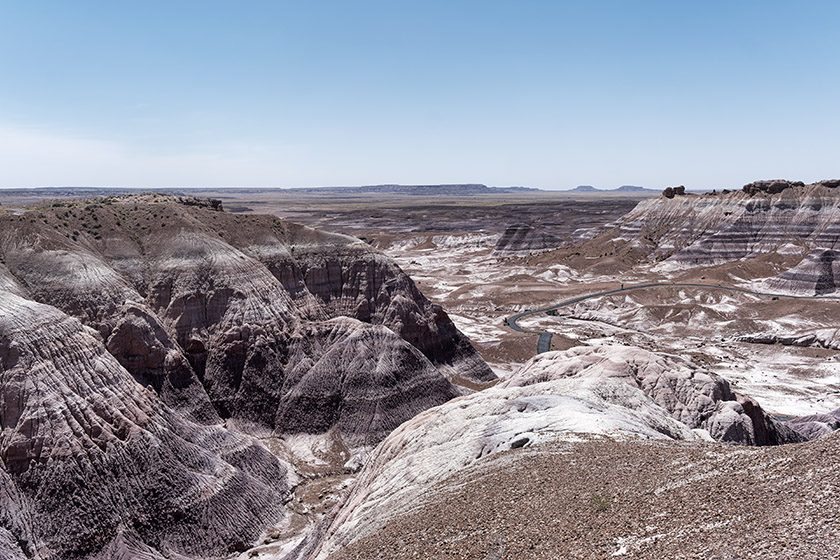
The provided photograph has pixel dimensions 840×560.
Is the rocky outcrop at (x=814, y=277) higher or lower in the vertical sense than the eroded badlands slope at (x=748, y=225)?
lower

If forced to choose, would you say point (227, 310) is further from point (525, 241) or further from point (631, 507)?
point (525, 241)

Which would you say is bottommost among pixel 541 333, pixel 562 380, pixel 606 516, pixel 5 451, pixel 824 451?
pixel 541 333

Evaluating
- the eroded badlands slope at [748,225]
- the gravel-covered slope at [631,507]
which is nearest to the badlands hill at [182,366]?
the gravel-covered slope at [631,507]

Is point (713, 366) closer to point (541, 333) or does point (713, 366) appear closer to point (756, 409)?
point (541, 333)

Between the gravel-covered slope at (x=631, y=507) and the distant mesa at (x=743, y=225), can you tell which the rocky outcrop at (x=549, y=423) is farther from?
the distant mesa at (x=743, y=225)

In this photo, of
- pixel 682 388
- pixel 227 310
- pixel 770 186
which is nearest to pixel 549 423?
pixel 682 388

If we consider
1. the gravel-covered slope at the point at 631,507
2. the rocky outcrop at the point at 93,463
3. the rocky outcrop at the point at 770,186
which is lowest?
the rocky outcrop at the point at 93,463

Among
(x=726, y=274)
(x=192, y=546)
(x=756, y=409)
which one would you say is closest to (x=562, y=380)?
(x=756, y=409)
